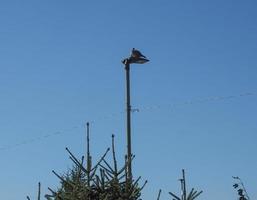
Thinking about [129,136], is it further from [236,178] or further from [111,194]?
[111,194]

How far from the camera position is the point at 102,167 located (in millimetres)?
7664

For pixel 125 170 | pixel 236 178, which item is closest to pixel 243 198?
pixel 236 178

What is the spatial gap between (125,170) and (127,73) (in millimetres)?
10345

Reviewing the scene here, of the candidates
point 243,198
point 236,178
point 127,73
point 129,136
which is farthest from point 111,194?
point 243,198

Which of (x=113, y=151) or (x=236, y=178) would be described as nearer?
(x=113, y=151)

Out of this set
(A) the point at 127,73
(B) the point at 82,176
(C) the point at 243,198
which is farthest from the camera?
(C) the point at 243,198

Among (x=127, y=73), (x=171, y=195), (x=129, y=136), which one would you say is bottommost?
(x=171, y=195)

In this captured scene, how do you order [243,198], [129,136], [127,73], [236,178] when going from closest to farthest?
[129,136]
[127,73]
[236,178]
[243,198]

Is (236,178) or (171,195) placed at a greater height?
(236,178)

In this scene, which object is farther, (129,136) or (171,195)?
(129,136)

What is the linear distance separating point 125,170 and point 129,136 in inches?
327

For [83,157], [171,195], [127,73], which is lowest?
[171,195]

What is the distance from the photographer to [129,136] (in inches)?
632

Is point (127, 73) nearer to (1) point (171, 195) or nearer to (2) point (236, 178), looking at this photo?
(2) point (236, 178)
